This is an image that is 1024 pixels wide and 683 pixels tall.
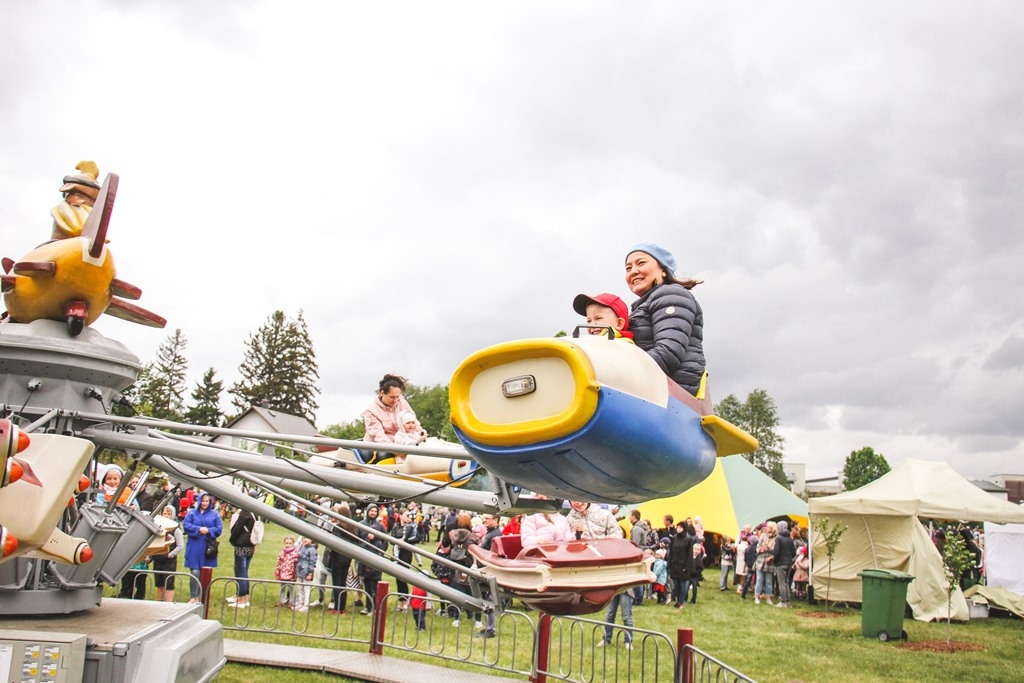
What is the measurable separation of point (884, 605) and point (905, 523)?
12.3ft

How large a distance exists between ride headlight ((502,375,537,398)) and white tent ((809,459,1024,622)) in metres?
15.5

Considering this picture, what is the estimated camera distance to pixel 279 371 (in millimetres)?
67375

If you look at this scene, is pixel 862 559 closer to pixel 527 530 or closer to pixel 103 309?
pixel 527 530

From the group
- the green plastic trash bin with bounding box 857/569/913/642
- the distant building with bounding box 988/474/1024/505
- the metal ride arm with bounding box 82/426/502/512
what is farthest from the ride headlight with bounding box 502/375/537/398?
the distant building with bounding box 988/474/1024/505

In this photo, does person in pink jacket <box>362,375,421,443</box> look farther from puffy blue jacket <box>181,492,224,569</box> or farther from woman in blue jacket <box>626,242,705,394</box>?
puffy blue jacket <box>181,492,224,569</box>

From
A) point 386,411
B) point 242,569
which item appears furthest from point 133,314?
point 242,569

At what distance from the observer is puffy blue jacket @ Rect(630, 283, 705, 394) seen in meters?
2.96

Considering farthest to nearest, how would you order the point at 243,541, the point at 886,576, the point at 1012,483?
1. the point at 1012,483
2. the point at 886,576
3. the point at 243,541

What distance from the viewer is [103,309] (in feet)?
17.4

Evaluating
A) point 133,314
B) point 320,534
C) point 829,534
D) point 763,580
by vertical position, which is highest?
point 133,314

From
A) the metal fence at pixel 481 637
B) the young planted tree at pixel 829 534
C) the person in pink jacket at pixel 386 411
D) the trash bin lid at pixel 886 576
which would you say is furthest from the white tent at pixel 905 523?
the person in pink jacket at pixel 386 411

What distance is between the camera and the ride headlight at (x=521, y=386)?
8.32ft

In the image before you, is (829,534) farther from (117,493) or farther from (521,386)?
(521,386)

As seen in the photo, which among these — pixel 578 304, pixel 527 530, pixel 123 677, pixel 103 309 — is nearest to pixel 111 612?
pixel 123 677
